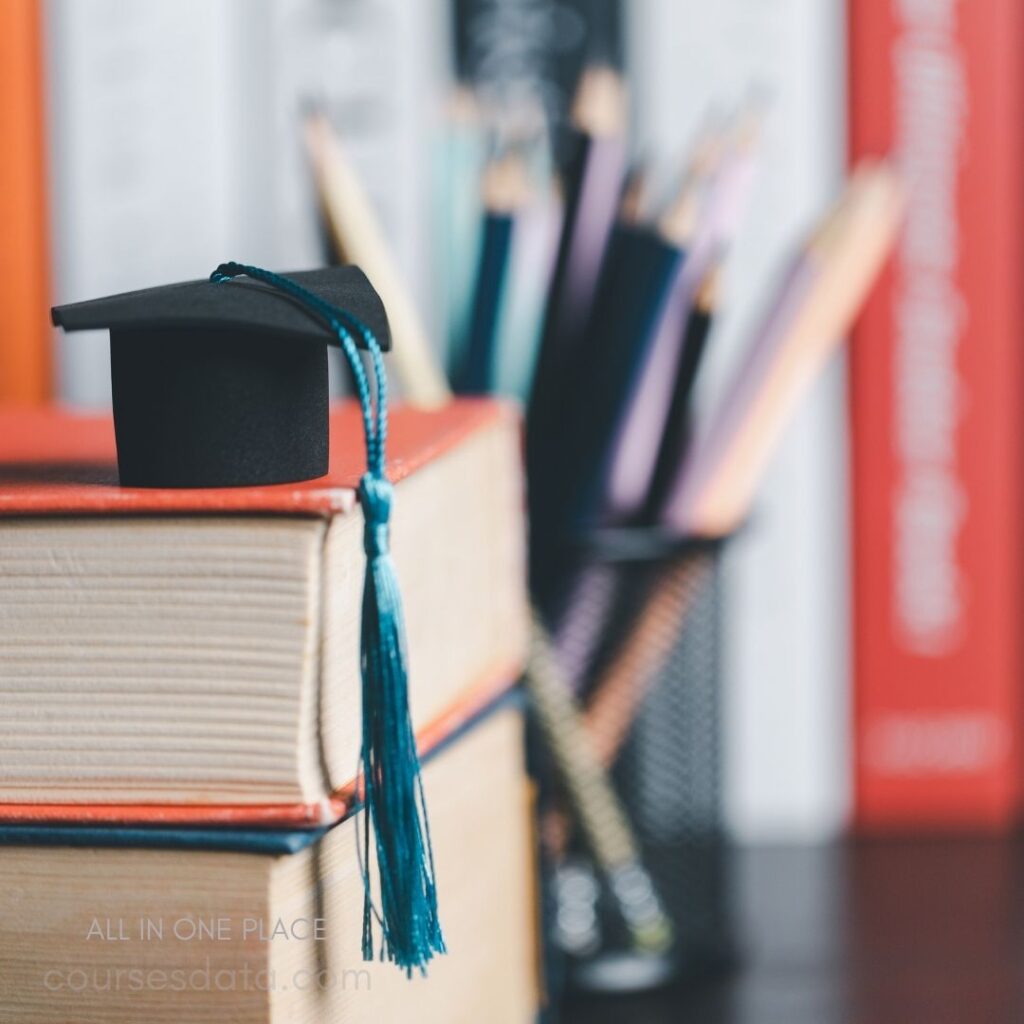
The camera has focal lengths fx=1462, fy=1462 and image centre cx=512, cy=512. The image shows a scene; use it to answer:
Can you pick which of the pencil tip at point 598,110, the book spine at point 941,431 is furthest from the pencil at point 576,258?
the book spine at point 941,431

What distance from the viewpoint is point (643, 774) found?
20.5 inches

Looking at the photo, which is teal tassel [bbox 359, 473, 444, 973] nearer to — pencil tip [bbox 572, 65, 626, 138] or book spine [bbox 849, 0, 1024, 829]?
pencil tip [bbox 572, 65, 626, 138]

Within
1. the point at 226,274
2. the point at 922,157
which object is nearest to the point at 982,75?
the point at 922,157

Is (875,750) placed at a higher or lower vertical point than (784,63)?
lower

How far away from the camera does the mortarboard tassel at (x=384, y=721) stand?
29 cm

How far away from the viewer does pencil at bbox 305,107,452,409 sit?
48cm

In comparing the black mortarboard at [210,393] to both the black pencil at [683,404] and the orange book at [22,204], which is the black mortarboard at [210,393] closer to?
the black pencil at [683,404]

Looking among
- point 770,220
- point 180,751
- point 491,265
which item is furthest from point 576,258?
point 180,751

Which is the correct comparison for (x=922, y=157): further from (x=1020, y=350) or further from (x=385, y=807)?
(x=385, y=807)

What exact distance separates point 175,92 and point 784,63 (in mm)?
248

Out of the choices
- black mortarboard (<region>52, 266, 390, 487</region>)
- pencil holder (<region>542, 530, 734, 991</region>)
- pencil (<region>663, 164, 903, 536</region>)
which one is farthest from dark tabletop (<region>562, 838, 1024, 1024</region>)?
black mortarboard (<region>52, 266, 390, 487</region>)

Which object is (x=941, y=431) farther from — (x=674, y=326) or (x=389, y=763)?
(x=389, y=763)

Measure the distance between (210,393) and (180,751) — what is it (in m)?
0.07

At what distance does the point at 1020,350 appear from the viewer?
0.60 m
